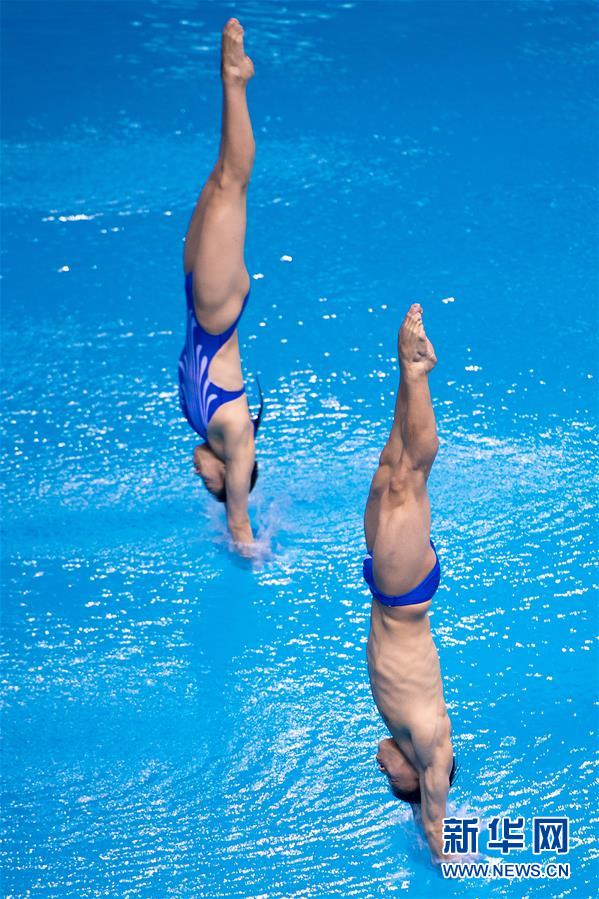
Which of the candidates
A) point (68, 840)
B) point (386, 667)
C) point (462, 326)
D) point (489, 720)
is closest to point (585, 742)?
point (489, 720)

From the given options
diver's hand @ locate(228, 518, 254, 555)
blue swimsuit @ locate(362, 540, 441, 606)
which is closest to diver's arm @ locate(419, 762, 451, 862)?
blue swimsuit @ locate(362, 540, 441, 606)

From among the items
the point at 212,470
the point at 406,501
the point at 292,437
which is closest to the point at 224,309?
the point at 212,470

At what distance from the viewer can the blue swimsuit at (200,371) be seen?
17.7ft

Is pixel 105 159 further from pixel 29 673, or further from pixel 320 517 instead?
pixel 29 673

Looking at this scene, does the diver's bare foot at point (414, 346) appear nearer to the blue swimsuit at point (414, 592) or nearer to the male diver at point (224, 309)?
the blue swimsuit at point (414, 592)

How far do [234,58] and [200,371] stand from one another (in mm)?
1264

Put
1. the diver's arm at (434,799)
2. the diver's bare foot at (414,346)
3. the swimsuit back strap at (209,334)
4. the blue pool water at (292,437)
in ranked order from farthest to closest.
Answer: the swimsuit back strap at (209,334) < the blue pool water at (292,437) < the diver's arm at (434,799) < the diver's bare foot at (414,346)

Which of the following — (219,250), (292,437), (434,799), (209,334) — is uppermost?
(219,250)

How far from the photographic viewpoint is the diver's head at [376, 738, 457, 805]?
4.37m

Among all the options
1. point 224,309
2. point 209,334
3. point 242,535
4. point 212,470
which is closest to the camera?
point 224,309

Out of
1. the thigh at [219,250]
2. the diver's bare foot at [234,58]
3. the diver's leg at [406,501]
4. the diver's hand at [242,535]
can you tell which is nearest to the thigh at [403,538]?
the diver's leg at [406,501]

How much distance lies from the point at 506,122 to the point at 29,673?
4572mm

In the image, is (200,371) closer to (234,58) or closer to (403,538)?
(234,58)

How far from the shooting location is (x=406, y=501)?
419 cm
